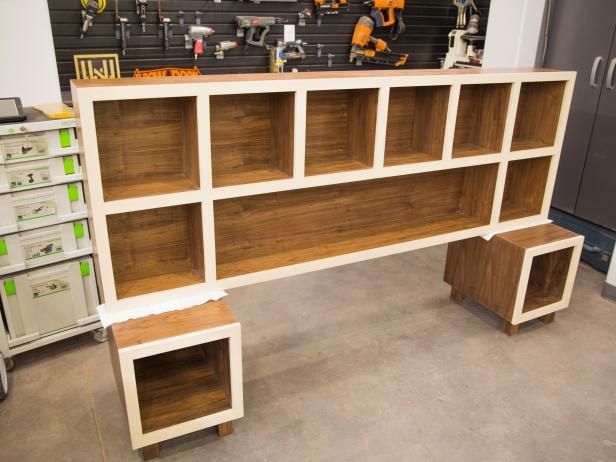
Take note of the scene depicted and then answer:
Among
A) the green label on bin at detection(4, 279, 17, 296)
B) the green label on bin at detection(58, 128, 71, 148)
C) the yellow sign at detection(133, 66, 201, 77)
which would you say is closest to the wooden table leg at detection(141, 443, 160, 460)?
the green label on bin at detection(4, 279, 17, 296)

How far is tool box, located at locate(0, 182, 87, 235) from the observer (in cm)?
220

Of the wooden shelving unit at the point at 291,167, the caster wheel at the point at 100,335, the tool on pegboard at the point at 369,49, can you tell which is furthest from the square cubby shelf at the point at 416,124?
the tool on pegboard at the point at 369,49

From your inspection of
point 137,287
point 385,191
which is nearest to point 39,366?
point 137,287

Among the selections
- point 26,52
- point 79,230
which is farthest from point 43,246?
point 26,52

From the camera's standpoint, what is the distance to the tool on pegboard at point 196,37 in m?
3.75

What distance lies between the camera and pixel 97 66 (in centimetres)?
354

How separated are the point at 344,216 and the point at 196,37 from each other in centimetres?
214

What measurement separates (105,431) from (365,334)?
1318mm

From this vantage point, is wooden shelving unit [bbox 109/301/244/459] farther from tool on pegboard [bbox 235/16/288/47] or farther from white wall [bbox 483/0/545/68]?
white wall [bbox 483/0/545/68]

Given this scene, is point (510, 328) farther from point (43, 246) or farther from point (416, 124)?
point (43, 246)

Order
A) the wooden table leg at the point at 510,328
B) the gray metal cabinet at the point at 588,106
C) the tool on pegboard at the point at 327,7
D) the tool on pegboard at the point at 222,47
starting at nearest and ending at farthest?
the wooden table leg at the point at 510,328
the gray metal cabinet at the point at 588,106
the tool on pegboard at the point at 222,47
the tool on pegboard at the point at 327,7

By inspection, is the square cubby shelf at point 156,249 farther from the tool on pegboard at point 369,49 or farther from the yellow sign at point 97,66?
the tool on pegboard at point 369,49

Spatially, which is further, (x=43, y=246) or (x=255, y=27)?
(x=255, y=27)

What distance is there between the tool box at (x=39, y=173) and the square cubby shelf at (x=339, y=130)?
1.06 meters
